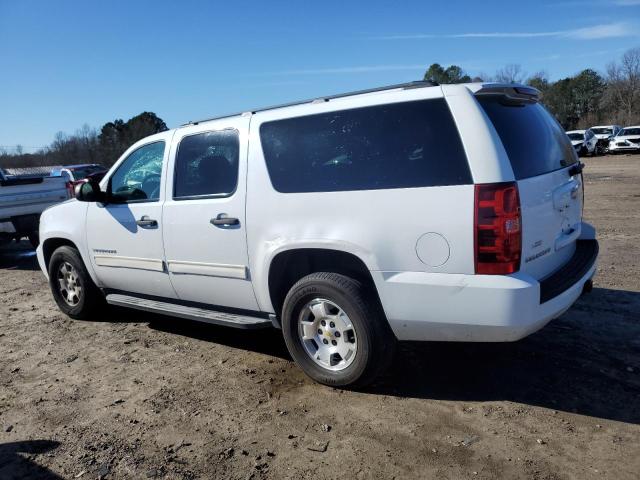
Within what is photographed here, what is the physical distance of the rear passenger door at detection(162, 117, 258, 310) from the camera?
4.30 metres

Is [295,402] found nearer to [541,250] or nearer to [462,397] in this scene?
[462,397]

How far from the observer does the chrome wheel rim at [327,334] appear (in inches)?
151

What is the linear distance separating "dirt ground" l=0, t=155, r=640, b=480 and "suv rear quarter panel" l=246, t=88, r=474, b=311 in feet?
2.93

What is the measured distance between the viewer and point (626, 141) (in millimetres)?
32188

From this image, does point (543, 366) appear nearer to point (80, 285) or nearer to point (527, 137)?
point (527, 137)

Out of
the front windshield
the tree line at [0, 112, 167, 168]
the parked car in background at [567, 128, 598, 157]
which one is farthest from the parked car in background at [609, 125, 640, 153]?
the tree line at [0, 112, 167, 168]

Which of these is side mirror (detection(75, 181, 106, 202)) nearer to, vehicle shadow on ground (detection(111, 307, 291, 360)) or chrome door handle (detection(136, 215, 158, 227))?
chrome door handle (detection(136, 215, 158, 227))

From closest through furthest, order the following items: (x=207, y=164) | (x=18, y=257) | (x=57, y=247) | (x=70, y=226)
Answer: (x=207, y=164)
(x=70, y=226)
(x=57, y=247)
(x=18, y=257)

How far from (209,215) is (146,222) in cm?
86

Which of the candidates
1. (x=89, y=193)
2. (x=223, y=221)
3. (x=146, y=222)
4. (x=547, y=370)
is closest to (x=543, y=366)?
(x=547, y=370)

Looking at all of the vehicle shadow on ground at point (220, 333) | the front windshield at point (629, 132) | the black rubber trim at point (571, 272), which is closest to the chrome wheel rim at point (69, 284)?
the vehicle shadow on ground at point (220, 333)

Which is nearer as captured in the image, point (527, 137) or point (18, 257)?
point (527, 137)

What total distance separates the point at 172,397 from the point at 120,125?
55062 mm

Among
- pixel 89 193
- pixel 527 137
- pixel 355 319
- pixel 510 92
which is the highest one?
pixel 510 92
